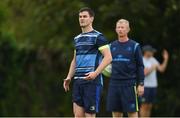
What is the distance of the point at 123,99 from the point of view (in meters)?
11.6

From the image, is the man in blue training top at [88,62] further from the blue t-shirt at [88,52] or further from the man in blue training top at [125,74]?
the man in blue training top at [125,74]

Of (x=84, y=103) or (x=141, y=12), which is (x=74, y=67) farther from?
(x=141, y=12)

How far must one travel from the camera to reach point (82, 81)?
32.8 feet

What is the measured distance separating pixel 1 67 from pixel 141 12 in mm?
4990

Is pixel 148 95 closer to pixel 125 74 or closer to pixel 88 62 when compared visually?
pixel 125 74

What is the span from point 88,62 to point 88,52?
150mm

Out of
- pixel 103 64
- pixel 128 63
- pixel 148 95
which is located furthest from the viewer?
pixel 148 95

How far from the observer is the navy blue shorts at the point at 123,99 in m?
11.6

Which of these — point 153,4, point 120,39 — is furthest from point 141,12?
point 120,39

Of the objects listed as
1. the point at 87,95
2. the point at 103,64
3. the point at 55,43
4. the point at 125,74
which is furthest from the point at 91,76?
the point at 55,43

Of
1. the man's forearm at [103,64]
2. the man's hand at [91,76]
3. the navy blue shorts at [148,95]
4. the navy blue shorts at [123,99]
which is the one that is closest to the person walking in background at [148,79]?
the navy blue shorts at [148,95]

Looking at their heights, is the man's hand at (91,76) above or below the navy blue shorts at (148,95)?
above

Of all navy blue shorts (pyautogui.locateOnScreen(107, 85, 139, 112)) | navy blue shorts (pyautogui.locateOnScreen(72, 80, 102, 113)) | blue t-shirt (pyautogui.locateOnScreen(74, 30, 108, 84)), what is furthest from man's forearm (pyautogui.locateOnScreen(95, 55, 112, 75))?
navy blue shorts (pyautogui.locateOnScreen(107, 85, 139, 112))

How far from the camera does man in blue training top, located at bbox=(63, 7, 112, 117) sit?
9.96 metres
